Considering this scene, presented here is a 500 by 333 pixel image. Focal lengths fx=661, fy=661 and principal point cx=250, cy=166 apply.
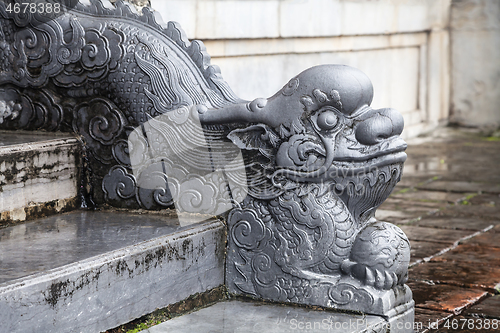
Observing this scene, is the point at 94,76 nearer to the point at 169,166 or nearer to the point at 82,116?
the point at 82,116

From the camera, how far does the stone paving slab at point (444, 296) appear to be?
2738mm

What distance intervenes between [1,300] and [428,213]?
339 centimetres

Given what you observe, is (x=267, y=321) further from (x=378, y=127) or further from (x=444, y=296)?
(x=444, y=296)

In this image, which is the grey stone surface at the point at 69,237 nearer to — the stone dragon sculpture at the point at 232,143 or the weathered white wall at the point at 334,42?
the stone dragon sculpture at the point at 232,143

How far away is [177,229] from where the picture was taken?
237 centimetres

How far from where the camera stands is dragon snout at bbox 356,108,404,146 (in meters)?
2.27

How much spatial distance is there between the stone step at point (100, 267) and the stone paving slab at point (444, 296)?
92 cm

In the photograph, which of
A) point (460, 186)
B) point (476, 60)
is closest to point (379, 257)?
point (460, 186)

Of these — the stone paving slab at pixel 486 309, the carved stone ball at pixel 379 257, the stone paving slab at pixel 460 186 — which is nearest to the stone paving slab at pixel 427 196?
the stone paving slab at pixel 460 186

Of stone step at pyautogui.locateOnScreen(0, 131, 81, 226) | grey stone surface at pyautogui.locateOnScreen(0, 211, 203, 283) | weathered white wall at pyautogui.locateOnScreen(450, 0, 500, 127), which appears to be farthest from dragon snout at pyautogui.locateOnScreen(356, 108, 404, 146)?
weathered white wall at pyautogui.locateOnScreen(450, 0, 500, 127)

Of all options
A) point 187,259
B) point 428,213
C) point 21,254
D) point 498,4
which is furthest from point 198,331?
point 498,4

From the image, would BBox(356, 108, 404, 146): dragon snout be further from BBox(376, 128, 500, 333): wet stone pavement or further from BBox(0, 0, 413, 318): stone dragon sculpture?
BBox(376, 128, 500, 333): wet stone pavement

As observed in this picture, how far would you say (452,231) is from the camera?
4.03 m

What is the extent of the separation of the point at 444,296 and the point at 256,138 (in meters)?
1.15
